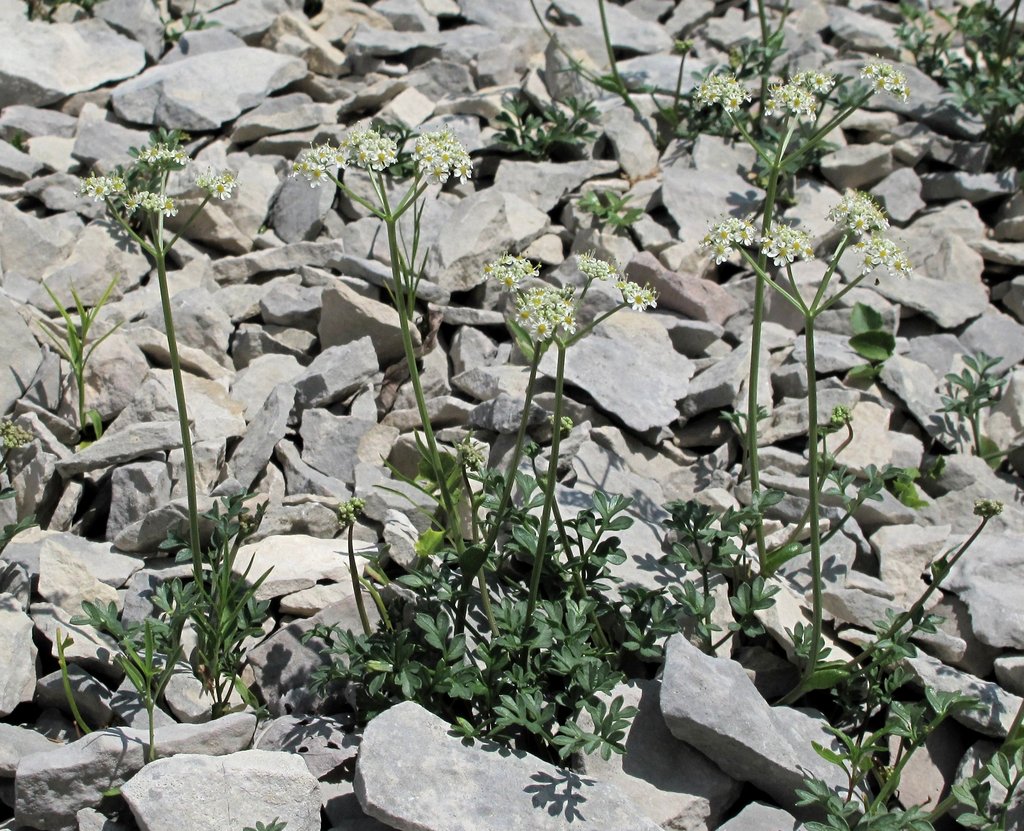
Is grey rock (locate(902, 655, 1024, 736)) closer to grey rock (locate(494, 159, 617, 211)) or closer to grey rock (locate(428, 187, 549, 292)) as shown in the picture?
grey rock (locate(428, 187, 549, 292))

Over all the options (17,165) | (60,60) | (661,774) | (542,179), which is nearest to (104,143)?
(17,165)

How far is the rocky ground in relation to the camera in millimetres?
3412

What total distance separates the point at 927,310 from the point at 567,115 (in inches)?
92.4

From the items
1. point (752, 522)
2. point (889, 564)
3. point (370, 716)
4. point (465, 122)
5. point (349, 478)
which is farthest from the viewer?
point (465, 122)

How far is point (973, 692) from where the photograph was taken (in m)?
3.73

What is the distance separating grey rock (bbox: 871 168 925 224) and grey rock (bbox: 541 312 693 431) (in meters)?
1.97

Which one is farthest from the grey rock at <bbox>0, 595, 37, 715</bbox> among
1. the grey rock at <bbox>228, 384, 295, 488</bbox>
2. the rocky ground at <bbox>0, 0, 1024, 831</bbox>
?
the grey rock at <bbox>228, 384, 295, 488</bbox>

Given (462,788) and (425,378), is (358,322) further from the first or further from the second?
(462,788)

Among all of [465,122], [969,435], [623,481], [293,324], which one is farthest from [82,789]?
[465,122]

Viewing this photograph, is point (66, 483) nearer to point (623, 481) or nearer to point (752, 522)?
point (623, 481)

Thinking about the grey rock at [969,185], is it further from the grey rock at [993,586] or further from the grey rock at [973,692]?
the grey rock at [973,692]

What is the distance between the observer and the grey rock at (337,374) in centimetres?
482

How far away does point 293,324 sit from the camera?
17.6ft

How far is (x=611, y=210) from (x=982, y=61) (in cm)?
350
